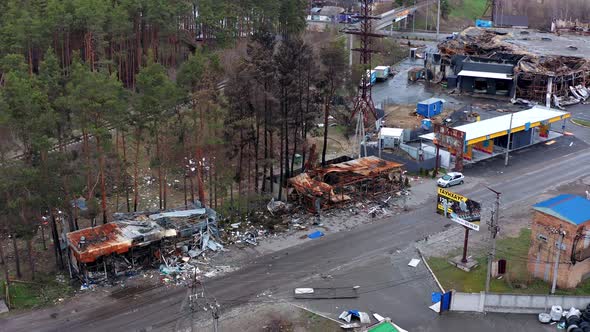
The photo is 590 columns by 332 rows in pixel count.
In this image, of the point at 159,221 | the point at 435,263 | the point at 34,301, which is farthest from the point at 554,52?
the point at 34,301

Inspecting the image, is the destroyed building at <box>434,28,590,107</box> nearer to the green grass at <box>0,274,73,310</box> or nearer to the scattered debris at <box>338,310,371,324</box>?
the scattered debris at <box>338,310,371,324</box>

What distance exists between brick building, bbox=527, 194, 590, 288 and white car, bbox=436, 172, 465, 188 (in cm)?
1347

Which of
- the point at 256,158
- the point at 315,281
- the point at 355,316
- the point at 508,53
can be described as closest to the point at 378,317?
the point at 355,316

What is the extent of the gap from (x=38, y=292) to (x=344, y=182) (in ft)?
68.5

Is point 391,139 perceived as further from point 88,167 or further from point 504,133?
point 88,167

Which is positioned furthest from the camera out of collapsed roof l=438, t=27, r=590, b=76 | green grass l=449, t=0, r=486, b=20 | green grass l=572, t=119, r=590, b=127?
→ green grass l=449, t=0, r=486, b=20

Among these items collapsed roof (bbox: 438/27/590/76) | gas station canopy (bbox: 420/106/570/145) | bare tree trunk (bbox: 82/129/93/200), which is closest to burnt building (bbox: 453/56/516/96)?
collapsed roof (bbox: 438/27/590/76)

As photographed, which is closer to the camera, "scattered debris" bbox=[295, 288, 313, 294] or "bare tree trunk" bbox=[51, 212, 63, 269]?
"scattered debris" bbox=[295, 288, 313, 294]

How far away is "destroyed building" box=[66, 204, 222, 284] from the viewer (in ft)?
111

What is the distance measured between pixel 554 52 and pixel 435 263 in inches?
2308

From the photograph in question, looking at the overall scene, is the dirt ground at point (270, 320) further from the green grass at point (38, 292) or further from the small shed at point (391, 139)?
the small shed at point (391, 139)

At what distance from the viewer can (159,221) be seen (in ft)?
123

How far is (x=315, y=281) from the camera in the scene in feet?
113

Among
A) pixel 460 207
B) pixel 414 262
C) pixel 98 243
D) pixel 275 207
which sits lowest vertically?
pixel 414 262
